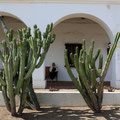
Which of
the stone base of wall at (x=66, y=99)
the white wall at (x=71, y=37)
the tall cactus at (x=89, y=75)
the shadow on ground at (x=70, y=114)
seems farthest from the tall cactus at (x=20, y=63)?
the white wall at (x=71, y=37)

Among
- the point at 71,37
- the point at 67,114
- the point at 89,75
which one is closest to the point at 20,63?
the point at 89,75

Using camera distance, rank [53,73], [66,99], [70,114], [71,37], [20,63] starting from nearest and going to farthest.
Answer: [20,63] < [70,114] < [66,99] < [53,73] < [71,37]

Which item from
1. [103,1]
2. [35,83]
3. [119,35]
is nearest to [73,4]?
[103,1]

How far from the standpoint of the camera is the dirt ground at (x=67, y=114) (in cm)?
500

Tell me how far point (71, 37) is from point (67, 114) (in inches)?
242

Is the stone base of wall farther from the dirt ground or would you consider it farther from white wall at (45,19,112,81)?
white wall at (45,19,112,81)

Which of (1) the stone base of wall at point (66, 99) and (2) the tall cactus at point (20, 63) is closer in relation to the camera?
(2) the tall cactus at point (20, 63)

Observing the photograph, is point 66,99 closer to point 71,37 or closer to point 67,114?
point 67,114

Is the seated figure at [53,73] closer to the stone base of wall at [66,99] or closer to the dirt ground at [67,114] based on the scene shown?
the stone base of wall at [66,99]

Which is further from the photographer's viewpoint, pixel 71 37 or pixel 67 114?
pixel 71 37

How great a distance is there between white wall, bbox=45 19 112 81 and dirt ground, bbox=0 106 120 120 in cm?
491

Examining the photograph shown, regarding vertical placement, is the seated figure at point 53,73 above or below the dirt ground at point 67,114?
above

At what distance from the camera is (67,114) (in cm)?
530

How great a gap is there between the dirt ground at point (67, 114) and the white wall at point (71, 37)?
193 inches
